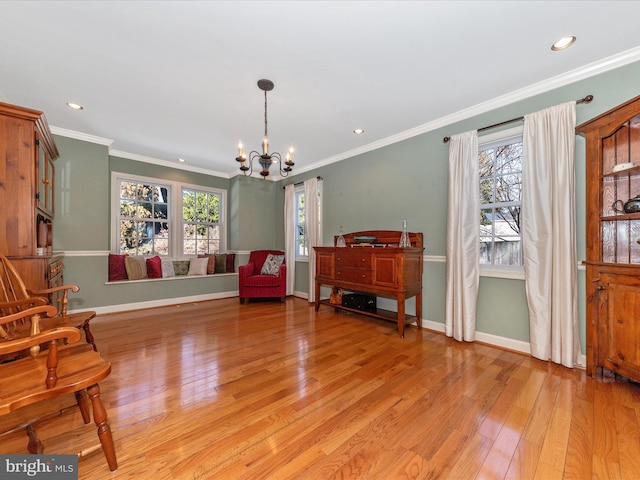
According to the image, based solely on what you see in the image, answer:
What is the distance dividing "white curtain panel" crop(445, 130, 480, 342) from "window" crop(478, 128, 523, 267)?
0.21 meters

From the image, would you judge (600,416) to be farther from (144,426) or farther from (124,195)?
(124,195)

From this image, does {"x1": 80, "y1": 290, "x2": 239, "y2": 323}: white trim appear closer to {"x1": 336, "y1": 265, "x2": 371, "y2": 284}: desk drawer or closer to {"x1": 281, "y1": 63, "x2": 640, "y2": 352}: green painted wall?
{"x1": 281, "y1": 63, "x2": 640, "y2": 352}: green painted wall

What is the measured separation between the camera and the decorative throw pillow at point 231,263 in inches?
220

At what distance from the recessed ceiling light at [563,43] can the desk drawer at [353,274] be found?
2675 mm

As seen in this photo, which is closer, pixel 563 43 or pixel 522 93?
pixel 563 43

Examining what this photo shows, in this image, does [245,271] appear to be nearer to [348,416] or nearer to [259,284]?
[259,284]

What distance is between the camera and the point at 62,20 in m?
1.84

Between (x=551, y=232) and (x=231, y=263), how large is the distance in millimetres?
5159

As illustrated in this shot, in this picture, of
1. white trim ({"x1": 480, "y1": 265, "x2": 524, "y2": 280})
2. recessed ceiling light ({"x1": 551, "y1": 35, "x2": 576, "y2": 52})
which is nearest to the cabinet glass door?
white trim ({"x1": 480, "y1": 265, "x2": 524, "y2": 280})

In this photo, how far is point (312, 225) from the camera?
16.2ft

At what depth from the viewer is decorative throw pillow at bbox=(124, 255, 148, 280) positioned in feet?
14.5

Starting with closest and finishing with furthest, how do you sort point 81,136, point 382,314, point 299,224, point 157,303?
point 382,314 → point 81,136 → point 157,303 → point 299,224

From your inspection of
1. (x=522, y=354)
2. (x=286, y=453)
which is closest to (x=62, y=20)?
(x=286, y=453)

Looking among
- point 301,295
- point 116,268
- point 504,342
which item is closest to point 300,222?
point 301,295
